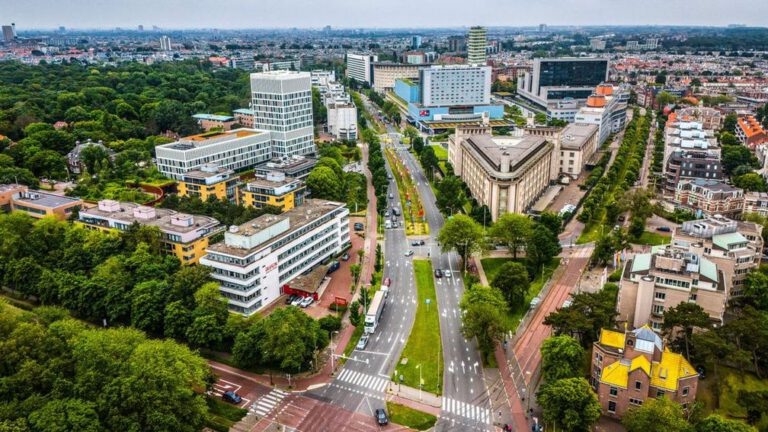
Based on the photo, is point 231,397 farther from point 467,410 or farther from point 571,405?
point 571,405

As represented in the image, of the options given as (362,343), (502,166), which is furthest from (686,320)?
(502,166)

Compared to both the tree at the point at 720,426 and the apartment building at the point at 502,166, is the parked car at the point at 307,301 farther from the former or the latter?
the tree at the point at 720,426

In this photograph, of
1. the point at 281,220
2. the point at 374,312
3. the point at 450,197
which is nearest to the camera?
the point at 374,312

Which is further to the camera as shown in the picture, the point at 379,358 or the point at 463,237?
the point at 463,237

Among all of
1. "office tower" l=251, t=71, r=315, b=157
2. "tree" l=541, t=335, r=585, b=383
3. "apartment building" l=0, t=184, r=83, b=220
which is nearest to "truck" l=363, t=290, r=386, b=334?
"tree" l=541, t=335, r=585, b=383

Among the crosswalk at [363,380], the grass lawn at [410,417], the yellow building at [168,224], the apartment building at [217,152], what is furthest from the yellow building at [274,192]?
the grass lawn at [410,417]

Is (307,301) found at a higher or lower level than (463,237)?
lower

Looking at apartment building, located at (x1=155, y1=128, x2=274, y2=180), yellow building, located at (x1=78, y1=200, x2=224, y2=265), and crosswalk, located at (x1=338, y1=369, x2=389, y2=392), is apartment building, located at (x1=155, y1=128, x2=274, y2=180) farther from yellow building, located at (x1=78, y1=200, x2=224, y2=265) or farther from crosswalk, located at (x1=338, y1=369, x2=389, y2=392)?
crosswalk, located at (x1=338, y1=369, x2=389, y2=392)
